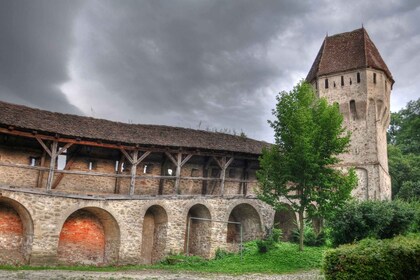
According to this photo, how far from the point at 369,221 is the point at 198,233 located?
9.20m

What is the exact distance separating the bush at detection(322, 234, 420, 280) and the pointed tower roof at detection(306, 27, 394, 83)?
23905mm

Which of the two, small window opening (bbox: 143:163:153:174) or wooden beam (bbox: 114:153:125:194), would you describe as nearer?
wooden beam (bbox: 114:153:125:194)

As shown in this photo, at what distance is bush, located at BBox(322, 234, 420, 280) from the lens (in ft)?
35.0

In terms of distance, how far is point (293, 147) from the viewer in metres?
20.0

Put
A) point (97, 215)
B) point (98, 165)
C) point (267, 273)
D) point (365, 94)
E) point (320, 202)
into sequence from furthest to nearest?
point (365, 94)
point (98, 165)
point (97, 215)
point (320, 202)
point (267, 273)

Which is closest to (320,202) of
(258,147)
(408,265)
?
(258,147)

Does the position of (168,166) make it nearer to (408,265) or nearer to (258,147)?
(258,147)

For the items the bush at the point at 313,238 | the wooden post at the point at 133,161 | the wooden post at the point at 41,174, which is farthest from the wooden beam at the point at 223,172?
the wooden post at the point at 41,174

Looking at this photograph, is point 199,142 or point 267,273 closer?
point 267,273

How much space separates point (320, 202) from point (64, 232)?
12480 mm

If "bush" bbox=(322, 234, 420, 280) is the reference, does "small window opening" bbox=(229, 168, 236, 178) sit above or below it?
above

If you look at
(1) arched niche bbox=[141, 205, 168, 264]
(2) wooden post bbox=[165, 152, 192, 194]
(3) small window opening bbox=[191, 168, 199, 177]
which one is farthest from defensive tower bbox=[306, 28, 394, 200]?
(1) arched niche bbox=[141, 205, 168, 264]

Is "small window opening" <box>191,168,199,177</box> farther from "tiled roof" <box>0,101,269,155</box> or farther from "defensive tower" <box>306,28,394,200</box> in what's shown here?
"defensive tower" <box>306,28,394,200</box>

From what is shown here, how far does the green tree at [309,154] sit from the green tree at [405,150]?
16548mm
